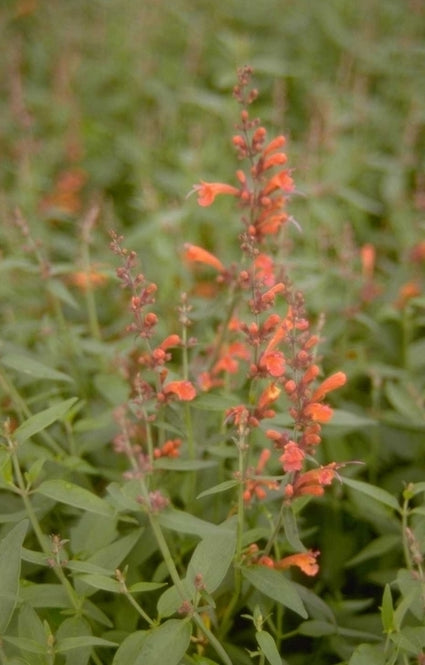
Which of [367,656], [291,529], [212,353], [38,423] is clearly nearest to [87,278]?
[212,353]

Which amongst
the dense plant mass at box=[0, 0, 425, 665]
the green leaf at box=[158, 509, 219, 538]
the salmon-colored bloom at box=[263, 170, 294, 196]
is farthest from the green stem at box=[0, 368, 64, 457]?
the salmon-colored bloom at box=[263, 170, 294, 196]

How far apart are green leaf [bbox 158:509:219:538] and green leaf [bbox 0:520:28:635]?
35 cm

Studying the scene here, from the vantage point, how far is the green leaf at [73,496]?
6.48ft

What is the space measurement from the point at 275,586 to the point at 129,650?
40 cm

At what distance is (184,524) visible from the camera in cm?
198

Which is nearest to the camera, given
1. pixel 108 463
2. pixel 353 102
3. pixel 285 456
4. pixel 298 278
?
pixel 285 456

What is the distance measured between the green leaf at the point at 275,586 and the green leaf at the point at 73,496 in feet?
1.36

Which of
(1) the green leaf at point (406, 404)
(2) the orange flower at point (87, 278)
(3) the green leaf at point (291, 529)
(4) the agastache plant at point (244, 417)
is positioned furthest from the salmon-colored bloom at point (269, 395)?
(2) the orange flower at point (87, 278)

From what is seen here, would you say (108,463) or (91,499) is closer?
(91,499)

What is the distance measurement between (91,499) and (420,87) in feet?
14.1

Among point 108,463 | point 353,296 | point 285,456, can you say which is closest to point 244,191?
point 285,456

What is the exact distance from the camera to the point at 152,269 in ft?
13.2

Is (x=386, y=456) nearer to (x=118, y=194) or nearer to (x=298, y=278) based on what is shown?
(x=298, y=278)

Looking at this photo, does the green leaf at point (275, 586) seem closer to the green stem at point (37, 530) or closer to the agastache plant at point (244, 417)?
the agastache plant at point (244, 417)
